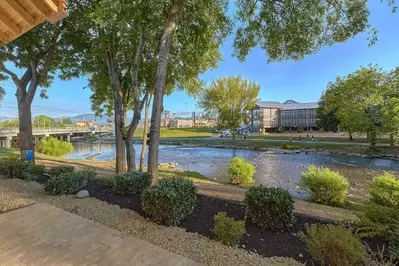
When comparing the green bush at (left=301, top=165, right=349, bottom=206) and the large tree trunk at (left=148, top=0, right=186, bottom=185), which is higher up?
the large tree trunk at (left=148, top=0, right=186, bottom=185)

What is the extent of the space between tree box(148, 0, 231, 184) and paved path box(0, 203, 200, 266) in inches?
68.8

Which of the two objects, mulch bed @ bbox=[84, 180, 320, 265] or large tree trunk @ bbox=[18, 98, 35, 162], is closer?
mulch bed @ bbox=[84, 180, 320, 265]

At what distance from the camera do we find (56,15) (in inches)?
100

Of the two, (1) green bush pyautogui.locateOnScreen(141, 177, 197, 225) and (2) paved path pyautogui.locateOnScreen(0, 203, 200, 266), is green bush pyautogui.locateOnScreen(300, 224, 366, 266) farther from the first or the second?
(1) green bush pyautogui.locateOnScreen(141, 177, 197, 225)

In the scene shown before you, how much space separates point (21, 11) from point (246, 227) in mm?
4011

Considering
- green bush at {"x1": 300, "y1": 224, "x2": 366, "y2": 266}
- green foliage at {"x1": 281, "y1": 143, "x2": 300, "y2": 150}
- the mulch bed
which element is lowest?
green foliage at {"x1": 281, "y1": 143, "x2": 300, "y2": 150}

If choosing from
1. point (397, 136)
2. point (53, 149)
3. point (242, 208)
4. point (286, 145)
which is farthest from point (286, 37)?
point (286, 145)

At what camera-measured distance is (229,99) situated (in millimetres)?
30891

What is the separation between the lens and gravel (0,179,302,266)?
111 inches

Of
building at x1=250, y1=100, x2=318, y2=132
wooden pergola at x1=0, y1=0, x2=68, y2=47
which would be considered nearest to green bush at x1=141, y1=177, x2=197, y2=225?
wooden pergola at x1=0, y1=0, x2=68, y2=47

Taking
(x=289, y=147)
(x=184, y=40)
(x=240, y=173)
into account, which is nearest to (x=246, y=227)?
(x=184, y=40)

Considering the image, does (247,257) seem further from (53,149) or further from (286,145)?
(286,145)

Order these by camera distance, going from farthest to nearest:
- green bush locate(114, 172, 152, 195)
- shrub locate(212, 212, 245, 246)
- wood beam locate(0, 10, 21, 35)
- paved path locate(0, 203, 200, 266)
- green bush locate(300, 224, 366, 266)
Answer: green bush locate(114, 172, 152, 195), shrub locate(212, 212, 245, 246), paved path locate(0, 203, 200, 266), wood beam locate(0, 10, 21, 35), green bush locate(300, 224, 366, 266)

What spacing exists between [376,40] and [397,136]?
21088mm
